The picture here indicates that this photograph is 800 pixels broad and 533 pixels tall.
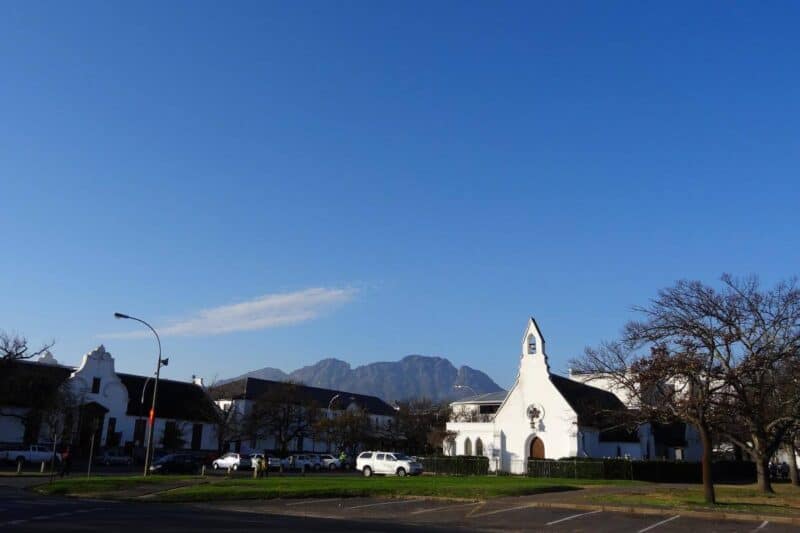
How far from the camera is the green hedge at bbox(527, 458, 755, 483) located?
164 feet

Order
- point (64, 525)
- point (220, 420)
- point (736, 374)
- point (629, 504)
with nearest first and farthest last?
point (64, 525) < point (629, 504) < point (736, 374) < point (220, 420)

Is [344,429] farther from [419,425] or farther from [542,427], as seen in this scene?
[542,427]

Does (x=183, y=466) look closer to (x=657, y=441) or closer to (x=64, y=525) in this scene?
(x=64, y=525)

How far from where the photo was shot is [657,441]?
73.7m

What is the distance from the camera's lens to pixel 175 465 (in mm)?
49562

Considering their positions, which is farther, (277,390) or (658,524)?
(277,390)

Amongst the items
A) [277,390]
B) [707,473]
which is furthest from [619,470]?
[277,390]

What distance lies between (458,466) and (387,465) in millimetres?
8682

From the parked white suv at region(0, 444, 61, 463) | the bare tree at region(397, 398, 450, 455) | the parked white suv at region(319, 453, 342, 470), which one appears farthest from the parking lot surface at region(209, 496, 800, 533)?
the bare tree at region(397, 398, 450, 455)

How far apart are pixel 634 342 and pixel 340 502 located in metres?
20.3

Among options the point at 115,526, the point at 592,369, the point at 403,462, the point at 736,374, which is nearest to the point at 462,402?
the point at 403,462

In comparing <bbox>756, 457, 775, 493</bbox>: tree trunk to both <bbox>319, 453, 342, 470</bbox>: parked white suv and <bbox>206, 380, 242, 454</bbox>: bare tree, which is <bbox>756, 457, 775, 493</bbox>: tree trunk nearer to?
<bbox>319, 453, 342, 470</bbox>: parked white suv

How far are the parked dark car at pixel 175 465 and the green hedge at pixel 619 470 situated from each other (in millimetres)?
26170

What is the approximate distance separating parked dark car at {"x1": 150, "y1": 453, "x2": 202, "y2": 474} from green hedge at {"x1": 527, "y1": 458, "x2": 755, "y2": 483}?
26.2 meters
